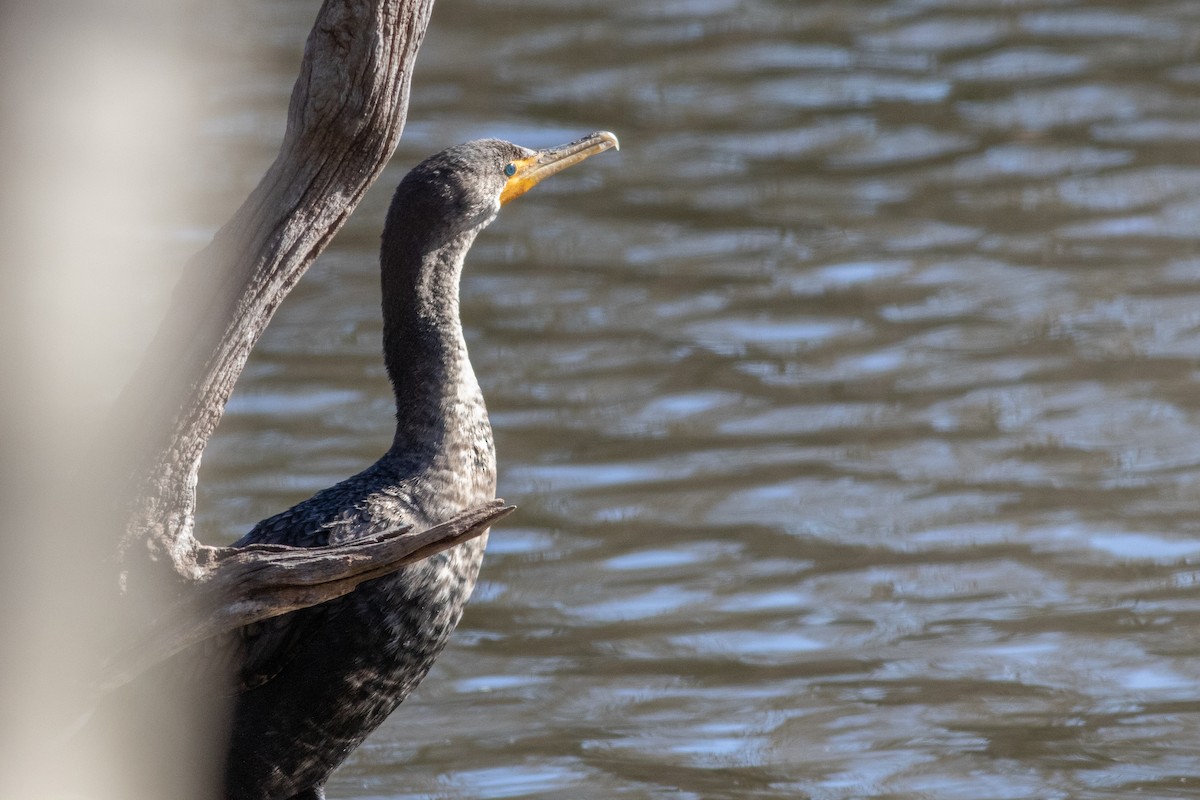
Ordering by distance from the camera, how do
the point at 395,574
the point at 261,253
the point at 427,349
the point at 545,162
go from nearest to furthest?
the point at 261,253
the point at 395,574
the point at 427,349
the point at 545,162

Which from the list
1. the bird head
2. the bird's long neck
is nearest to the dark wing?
the bird's long neck

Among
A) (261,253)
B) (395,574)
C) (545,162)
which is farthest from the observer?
(545,162)

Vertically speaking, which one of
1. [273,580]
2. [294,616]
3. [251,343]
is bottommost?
[294,616]

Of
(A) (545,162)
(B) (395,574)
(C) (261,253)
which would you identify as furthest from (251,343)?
(A) (545,162)

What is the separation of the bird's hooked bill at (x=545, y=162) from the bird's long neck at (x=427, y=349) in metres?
0.32

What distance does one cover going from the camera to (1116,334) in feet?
25.7

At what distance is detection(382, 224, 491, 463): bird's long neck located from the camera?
4602 mm

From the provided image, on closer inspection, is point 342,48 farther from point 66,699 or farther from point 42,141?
point 66,699

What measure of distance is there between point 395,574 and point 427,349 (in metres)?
0.66

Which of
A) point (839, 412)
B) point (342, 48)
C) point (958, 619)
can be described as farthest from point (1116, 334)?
point (342, 48)

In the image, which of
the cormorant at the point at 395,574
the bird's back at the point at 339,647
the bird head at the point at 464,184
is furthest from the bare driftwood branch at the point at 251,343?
the bird head at the point at 464,184

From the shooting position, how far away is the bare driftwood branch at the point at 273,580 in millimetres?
3316

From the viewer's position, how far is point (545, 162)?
5.36 metres

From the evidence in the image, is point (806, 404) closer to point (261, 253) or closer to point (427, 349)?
point (427, 349)
